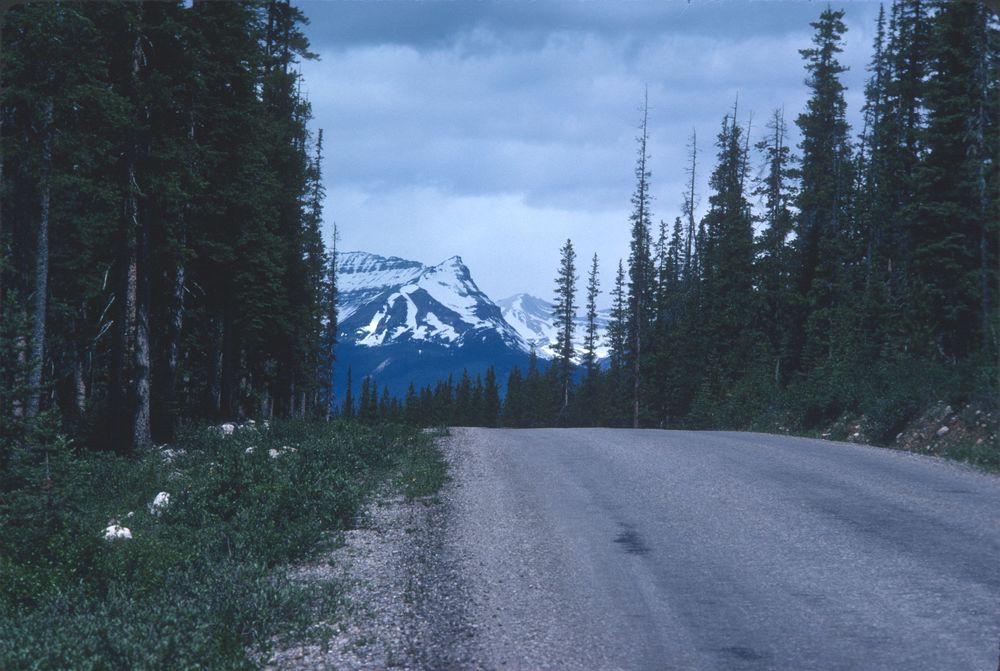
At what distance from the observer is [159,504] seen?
39.2ft

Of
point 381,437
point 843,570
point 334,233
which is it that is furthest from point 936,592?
point 334,233

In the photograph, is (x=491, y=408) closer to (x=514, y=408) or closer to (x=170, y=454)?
(x=514, y=408)

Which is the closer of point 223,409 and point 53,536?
point 53,536

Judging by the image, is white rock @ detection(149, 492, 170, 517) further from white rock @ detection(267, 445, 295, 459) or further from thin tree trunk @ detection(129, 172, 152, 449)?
thin tree trunk @ detection(129, 172, 152, 449)

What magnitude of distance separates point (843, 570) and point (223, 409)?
1044 inches

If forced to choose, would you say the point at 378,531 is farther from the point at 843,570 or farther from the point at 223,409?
the point at 223,409

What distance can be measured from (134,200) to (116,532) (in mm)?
11578

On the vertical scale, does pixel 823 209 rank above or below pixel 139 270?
above

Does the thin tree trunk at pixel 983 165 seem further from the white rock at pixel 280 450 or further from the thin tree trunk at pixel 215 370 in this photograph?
the thin tree trunk at pixel 215 370

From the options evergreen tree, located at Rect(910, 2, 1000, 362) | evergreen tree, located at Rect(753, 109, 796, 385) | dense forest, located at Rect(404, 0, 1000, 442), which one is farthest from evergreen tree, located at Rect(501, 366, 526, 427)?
evergreen tree, located at Rect(910, 2, 1000, 362)

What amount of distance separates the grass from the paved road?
1.74 m

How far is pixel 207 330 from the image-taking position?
30.5 m

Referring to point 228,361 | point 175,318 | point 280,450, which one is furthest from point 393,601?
point 228,361

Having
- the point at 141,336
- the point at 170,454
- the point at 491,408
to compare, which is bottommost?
the point at 491,408
